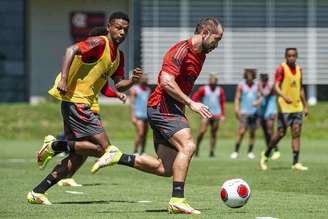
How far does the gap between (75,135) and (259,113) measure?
14.2 m

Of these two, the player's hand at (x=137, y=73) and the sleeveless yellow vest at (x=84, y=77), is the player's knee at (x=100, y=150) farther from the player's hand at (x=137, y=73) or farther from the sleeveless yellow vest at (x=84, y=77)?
the player's hand at (x=137, y=73)

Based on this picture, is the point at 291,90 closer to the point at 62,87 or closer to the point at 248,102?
the point at 248,102

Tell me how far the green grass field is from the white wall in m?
11.9

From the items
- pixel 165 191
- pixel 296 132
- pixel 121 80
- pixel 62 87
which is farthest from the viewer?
pixel 296 132

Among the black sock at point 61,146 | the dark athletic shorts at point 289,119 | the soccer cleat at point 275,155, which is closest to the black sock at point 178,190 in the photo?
the black sock at point 61,146

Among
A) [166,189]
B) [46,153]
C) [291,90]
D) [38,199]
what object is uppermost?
[291,90]

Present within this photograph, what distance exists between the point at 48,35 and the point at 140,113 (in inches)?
659

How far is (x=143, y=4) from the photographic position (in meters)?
42.8

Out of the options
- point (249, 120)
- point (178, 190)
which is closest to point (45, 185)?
point (178, 190)

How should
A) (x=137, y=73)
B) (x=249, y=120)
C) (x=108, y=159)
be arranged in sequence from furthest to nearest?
(x=249, y=120) → (x=137, y=73) → (x=108, y=159)

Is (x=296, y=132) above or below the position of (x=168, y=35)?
below

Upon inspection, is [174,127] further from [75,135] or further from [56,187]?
[56,187]

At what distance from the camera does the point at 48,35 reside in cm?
4231

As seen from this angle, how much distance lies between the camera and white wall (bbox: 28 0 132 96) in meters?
42.2
